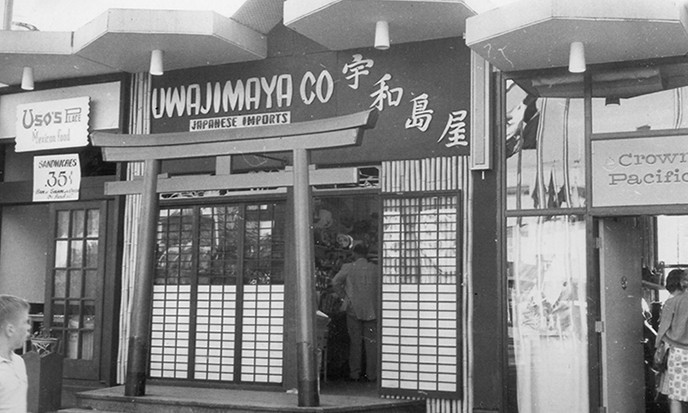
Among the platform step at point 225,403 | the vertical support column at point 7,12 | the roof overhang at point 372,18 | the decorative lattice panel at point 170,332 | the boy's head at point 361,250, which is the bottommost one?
the platform step at point 225,403

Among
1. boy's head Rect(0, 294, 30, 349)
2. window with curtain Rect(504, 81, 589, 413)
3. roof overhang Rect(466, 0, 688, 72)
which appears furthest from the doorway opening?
boy's head Rect(0, 294, 30, 349)

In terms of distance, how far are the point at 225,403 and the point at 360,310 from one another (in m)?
3.27

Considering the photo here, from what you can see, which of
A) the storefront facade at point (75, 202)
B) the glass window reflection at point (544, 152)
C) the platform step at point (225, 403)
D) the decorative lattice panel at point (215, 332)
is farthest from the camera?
the storefront facade at point (75, 202)

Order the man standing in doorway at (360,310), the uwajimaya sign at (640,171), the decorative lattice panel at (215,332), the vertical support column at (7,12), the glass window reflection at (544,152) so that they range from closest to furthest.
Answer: the uwajimaya sign at (640,171) < the glass window reflection at (544,152) < the decorative lattice panel at (215,332) < the man standing in doorway at (360,310) < the vertical support column at (7,12)

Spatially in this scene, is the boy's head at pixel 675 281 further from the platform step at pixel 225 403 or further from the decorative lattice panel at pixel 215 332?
the decorative lattice panel at pixel 215 332

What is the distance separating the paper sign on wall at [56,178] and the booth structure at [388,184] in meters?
0.06

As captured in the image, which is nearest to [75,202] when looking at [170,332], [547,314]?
[170,332]

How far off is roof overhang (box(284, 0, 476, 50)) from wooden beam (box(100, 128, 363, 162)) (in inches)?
50.5

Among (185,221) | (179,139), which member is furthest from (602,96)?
(185,221)

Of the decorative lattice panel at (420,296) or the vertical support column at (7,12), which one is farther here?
the vertical support column at (7,12)

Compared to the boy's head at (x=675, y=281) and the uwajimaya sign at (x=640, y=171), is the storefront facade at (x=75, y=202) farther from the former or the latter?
the boy's head at (x=675, y=281)

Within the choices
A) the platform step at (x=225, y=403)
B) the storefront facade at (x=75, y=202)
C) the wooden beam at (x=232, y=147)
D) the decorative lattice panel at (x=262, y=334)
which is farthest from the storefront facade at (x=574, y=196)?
the storefront facade at (x=75, y=202)

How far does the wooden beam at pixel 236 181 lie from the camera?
30.4 feet

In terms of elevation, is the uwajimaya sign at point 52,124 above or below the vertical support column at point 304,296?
above
